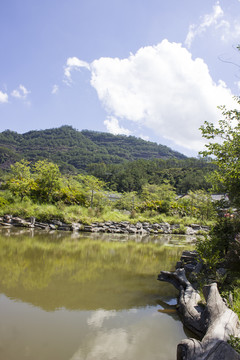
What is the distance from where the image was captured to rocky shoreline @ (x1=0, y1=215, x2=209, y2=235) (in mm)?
16358

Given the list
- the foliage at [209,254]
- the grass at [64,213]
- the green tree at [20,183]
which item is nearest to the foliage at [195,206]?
the grass at [64,213]

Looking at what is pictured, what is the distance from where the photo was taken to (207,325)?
375 centimetres

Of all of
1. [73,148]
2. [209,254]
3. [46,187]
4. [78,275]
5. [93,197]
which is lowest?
[78,275]

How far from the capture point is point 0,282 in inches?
223

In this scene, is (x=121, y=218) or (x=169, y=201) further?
(x=169, y=201)

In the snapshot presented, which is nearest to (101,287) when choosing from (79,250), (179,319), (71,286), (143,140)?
(71,286)

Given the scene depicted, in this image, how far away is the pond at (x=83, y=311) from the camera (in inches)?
130

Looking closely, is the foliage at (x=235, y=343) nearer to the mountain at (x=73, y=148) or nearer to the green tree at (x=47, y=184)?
the green tree at (x=47, y=184)

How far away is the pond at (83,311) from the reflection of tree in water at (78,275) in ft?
0.06

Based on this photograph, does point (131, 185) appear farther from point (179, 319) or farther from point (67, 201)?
point (179, 319)

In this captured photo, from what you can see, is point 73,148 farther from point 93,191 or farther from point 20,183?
point 20,183

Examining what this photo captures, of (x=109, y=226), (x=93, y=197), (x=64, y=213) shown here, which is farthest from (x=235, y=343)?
(x=93, y=197)

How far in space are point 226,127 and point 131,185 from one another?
44.9 m

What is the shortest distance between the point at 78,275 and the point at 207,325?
3.91m
